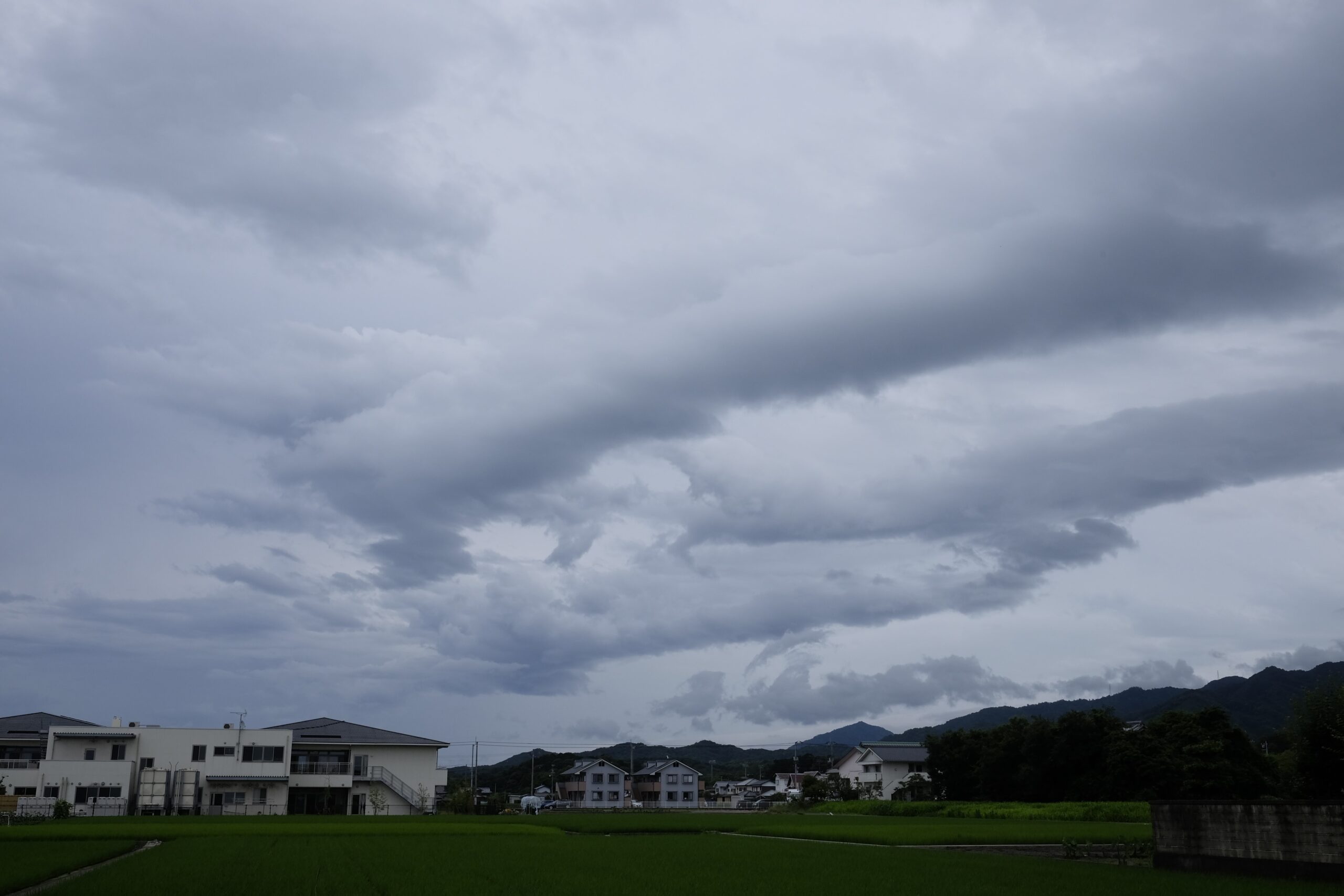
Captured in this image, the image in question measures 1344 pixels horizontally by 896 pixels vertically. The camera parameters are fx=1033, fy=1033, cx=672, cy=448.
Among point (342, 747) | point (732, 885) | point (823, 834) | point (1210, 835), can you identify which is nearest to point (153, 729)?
point (342, 747)

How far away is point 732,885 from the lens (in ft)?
71.1

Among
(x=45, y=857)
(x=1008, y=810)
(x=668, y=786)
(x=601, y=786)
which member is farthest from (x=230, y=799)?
(x=668, y=786)

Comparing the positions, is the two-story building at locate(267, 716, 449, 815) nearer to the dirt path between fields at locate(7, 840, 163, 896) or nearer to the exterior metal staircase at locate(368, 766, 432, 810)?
the exterior metal staircase at locate(368, 766, 432, 810)

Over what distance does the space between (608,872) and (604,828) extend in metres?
28.9

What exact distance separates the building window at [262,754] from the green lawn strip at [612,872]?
108ft

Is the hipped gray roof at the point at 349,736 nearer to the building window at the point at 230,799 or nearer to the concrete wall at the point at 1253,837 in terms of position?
the building window at the point at 230,799

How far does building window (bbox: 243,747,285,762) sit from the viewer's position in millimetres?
66438

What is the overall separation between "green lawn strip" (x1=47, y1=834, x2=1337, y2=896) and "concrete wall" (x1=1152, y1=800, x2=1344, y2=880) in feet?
3.05

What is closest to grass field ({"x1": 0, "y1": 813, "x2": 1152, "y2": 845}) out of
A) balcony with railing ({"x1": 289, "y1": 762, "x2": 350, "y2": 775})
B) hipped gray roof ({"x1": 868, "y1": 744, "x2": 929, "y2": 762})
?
balcony with railing ({"x1": 289, "y1": 762, "x2": 350, "y2": 775})

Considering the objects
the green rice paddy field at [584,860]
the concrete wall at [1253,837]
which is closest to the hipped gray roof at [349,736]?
the green rice paddy field at [584,860]

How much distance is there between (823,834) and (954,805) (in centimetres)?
2765

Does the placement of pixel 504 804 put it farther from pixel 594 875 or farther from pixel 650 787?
pixel 594 875

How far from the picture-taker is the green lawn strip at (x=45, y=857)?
22844 millimetres

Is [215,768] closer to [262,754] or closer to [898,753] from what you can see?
[262,754]
